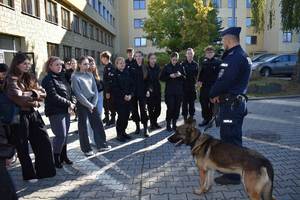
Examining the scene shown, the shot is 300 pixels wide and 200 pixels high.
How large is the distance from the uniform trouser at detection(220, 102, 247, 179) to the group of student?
263cm

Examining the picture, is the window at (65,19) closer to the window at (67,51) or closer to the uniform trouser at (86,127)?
the window at (67,51)

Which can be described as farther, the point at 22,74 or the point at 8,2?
the point at 8,2

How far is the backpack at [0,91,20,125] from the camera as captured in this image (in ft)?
14.6

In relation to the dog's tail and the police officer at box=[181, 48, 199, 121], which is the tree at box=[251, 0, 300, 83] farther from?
the dog's tail

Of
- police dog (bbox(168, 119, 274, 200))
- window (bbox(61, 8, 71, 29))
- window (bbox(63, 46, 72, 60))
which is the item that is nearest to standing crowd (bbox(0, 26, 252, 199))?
police dog (bbox(168, 119, 274, 200))

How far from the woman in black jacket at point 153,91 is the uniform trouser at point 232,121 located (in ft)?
12.2

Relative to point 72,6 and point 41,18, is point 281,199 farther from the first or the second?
point 72,6

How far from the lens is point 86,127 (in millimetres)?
6578

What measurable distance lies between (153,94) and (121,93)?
1325 millimetres

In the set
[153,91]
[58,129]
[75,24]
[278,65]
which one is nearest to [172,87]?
[153,91]

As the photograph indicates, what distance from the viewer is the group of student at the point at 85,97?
16.2ft

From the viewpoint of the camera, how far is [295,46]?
143 ft

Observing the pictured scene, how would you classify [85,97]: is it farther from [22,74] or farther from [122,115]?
[22,74]

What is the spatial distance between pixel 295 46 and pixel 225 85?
143 ft
